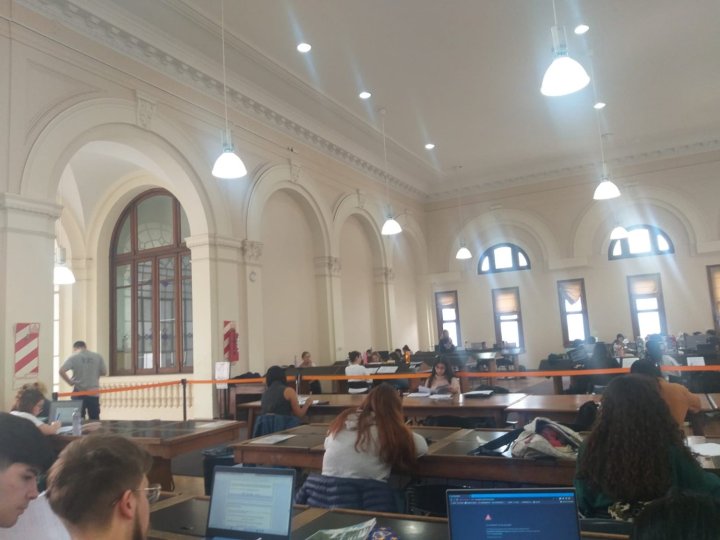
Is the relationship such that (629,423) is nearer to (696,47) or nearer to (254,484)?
(254,484)

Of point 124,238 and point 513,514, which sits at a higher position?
point 124,238

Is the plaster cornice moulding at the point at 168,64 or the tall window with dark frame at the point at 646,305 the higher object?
the plaster cornice moulding at the point at 168,64

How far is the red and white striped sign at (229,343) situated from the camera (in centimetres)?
832

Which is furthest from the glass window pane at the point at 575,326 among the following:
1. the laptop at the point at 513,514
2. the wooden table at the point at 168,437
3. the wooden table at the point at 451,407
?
the laptop at the point at 513,514

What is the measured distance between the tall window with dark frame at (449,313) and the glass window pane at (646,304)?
4.50m

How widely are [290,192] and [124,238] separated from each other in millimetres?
3644

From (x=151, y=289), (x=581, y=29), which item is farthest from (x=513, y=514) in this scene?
(x=151, y=289)

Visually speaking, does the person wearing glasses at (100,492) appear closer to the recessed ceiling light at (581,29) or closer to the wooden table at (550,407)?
the wooden table at (550,407)

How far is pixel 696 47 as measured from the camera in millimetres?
8430

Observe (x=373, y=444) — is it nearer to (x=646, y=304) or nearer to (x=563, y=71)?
(x=563, y=71)

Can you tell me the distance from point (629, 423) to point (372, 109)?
861cm

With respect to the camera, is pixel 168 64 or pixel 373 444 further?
pixel 168 64

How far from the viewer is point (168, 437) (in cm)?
431

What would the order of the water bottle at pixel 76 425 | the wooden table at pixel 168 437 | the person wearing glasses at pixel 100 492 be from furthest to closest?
the water bottle at pixel 76 425, the wooden table at pixel 168 437, the person wearing glasses at pixel 100 492
